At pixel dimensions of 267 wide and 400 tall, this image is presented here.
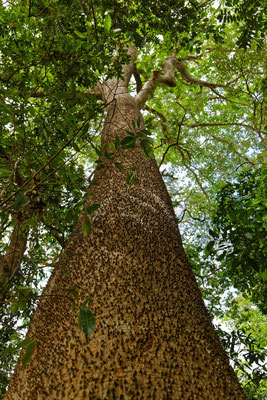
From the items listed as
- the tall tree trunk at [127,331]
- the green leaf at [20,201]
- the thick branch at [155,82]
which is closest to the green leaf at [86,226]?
the tall tree trunk at [127,331]

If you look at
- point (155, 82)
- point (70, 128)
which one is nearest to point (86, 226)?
point (70, 128)

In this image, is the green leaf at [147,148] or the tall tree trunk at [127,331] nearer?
the tall tree trunk at [127,331]

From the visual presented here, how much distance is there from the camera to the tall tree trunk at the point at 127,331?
851 mm

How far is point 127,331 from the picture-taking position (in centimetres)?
101

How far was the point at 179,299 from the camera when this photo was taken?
49.2 inches

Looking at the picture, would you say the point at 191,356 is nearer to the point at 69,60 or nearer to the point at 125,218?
the point at 125,218

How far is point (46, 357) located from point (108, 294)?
13.4 inches

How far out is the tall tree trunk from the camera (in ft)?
2.79

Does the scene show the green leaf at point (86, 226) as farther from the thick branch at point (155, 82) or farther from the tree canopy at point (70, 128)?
the thick branch at point (155, 82)

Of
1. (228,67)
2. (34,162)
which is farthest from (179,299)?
(228,67)

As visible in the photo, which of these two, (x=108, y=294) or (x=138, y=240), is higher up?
(x=138, y=240)

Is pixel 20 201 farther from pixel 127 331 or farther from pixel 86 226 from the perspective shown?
pixel 127 331

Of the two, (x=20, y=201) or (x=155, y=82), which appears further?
(x=155, y=82)

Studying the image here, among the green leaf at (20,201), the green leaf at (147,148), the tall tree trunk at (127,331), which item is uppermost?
the green leaf at (147,148)
